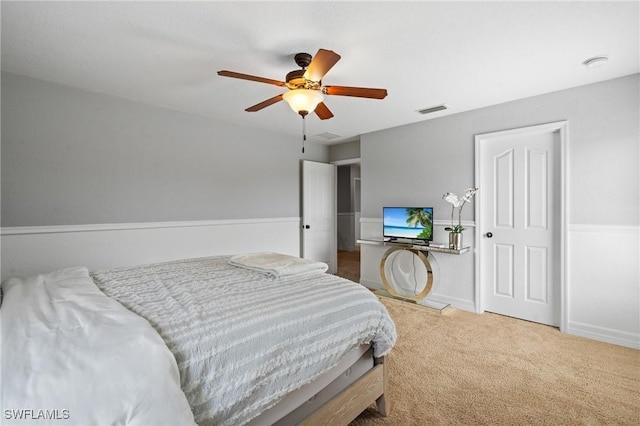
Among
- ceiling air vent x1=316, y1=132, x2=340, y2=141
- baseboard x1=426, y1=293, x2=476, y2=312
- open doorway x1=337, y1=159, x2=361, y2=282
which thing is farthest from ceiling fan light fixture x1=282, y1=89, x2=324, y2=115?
open doorway x1=337, y1=159, x2=361, y2=282

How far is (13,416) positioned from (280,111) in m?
3.44

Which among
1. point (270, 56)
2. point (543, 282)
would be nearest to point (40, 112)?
point (270, 56)

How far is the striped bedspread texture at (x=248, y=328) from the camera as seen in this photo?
1.06 m

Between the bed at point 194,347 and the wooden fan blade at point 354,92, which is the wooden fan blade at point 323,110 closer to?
the wooden fan blade at point 354,92

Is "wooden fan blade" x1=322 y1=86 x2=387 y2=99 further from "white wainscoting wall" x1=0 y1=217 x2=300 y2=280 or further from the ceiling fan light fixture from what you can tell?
"white wainscoting wall" x1=0 y1=217 x2=300 y2=280

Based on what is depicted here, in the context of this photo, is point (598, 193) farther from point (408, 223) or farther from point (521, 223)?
point (408, 223)

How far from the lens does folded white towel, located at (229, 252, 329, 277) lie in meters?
1.97

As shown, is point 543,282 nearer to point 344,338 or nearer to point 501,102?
point 501,102

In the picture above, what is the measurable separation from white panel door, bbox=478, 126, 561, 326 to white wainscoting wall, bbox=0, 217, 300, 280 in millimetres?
2927

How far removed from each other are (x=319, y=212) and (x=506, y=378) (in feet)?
11.8

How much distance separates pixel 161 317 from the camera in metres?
1.23

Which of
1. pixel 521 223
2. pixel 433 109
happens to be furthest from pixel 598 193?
pixel 433 109

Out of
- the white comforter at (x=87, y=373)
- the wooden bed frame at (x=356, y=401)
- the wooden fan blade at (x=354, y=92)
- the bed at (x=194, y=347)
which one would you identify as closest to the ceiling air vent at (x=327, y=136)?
the wooden fan blade at (x=354, y=92)

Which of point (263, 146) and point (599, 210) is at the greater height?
point (263, 146)
